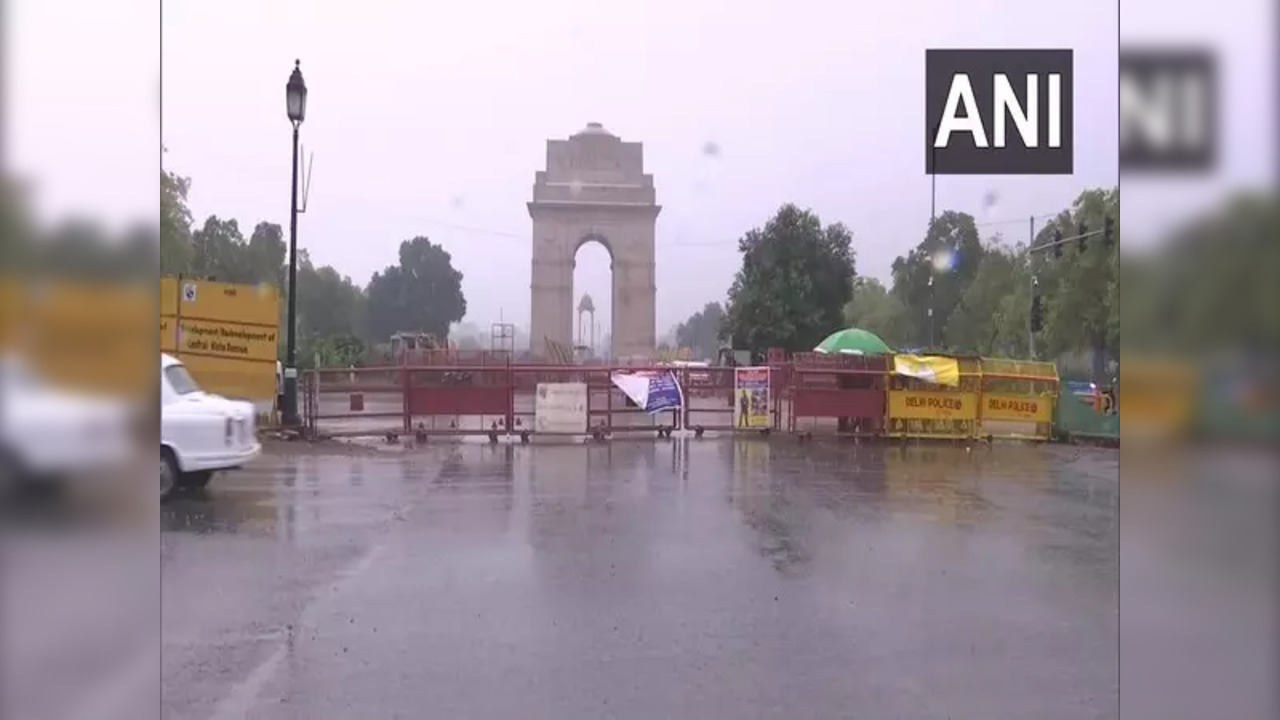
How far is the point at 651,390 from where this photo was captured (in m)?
16.7

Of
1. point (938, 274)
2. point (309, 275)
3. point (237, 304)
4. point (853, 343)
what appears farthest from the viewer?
point (938, 274)

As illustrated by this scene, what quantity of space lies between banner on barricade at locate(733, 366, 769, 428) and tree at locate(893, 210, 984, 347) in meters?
26.5

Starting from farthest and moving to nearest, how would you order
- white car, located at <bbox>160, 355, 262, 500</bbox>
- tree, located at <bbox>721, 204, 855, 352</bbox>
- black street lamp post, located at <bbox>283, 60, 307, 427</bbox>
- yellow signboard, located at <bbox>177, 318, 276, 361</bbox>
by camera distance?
tree, located at <bbox>721, 204, 855, 352</bbox>
black street lamp post, located at <bbox>283, 60, 307, 427</bbox>
yellow signboard, located at <bbox>177, 318, 276, 361</bbox>
white car, located at <bbox>160, 355, 262, 500</bbox>

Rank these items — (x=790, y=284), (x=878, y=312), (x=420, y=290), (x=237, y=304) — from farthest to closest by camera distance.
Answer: (x=420, y=290), (x=878, y=312), (x=790, y=284), (x=237, y=304)

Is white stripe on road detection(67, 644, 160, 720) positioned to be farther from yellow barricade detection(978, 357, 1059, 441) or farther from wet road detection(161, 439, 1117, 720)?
yellow barricade detection(978, 357, 1059, 441)

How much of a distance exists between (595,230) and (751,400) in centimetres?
2302

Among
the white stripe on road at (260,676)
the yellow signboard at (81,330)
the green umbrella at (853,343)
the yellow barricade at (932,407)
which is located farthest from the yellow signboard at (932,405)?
the yellow signboard at (81,330)

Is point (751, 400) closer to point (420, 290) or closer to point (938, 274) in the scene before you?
point (938, 274)

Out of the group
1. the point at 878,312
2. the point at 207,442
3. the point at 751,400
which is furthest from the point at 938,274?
the point at 207,442

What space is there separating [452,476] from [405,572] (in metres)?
5.12

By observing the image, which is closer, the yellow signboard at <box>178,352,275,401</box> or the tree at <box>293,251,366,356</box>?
the yellow signboard at <box>178,352,275,401</box>

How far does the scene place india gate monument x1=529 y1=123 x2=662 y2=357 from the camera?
3762cm

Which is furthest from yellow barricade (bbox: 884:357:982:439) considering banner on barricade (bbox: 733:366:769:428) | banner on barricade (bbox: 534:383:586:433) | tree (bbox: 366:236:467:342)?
tree (bbox: 366:236:467:342)

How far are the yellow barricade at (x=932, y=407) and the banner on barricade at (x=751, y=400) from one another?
77.8 inches
